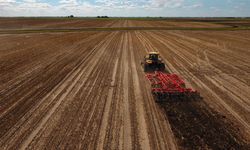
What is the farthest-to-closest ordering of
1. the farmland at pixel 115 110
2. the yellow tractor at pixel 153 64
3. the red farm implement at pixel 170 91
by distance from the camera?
the yellow tractor at pixel 153 64 → the red farm implement at pixel 170 91 → the farmland at pixel 115 110

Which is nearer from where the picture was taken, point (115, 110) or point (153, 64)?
point (115, 110)

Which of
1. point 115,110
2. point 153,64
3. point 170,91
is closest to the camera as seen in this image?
point 115,110

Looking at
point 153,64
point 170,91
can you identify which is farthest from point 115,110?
point 153,64

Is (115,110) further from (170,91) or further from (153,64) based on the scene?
(153,64)

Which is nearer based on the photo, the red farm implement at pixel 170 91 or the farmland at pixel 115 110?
the farmland at pixel 115 110

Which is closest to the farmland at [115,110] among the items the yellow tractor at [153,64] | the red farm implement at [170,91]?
the red farm implement at [170,91]

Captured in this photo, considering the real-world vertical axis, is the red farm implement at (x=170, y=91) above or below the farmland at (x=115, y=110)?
above

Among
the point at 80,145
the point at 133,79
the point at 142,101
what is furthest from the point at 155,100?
the point at 80,145

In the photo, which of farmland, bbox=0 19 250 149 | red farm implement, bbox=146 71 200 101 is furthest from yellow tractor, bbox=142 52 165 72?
red farm implement, bbox=146 71 200 101

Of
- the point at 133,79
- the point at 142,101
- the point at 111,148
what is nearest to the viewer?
the point at 111,148

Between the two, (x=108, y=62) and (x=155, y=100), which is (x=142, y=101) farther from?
(x=108, y=62)

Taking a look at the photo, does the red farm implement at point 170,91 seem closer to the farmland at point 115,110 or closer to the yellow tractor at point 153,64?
the farmland at point 115,110
